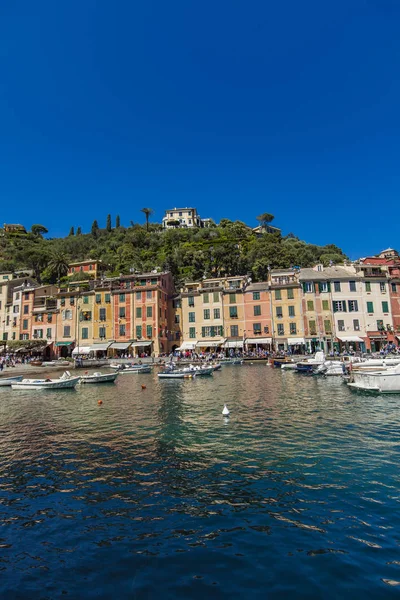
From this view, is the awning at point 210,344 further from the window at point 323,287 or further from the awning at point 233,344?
the window at point 323,287

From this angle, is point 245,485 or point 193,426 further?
point 193,426

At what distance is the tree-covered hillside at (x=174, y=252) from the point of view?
277ft

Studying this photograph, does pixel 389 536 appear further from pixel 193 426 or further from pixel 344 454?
pixel 193 426

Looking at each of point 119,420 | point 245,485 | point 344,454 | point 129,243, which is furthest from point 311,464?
point 129,243

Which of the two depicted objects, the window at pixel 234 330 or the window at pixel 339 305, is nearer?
the window at pixel 339 305

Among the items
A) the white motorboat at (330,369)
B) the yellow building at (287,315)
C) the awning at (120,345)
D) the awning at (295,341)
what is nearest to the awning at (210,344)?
the yellow building at (287,315)

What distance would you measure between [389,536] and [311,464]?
4035 millimetres

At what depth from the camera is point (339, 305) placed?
57500mm

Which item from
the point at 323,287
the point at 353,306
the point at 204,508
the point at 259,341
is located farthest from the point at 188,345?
the point at 204,508

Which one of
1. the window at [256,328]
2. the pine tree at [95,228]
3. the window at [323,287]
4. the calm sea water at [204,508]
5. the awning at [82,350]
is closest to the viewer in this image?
the calm sea water at [204,508]

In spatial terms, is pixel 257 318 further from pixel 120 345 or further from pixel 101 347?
pixel 101 347

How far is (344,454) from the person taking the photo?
40.2ft

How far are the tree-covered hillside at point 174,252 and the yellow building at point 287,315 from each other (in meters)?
19.2

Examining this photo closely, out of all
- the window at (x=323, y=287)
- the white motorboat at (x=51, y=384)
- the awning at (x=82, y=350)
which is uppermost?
the window at (x=323, y=287)
